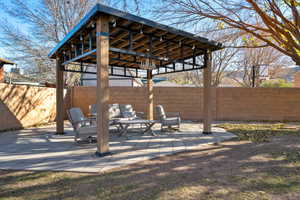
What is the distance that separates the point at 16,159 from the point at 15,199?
175 centimetres

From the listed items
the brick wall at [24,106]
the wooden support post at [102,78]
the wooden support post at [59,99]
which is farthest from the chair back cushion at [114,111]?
the wooden support post at [102,78]

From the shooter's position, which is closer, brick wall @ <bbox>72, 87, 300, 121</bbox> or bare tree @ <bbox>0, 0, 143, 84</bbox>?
brick wall @ <bbox>72, 87, 300, 121</bbox>

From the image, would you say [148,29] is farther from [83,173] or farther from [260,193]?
[260,193]

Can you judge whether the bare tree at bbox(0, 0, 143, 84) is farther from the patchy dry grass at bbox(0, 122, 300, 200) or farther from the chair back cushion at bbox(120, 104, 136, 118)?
the patchy dry grass at bbox(0, 122, 300, 200)

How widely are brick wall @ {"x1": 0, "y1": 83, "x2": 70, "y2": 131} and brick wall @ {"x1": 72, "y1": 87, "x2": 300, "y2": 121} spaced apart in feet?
4.96

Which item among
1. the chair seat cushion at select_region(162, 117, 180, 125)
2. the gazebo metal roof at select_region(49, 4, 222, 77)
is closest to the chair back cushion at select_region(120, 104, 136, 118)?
the chair seat cushion at select_region(162, 117, 180, 125)

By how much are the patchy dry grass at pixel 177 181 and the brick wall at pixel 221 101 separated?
575cm

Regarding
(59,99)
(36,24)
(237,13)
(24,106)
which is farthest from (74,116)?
(36,24)

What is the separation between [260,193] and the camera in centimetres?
232

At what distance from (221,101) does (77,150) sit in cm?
770

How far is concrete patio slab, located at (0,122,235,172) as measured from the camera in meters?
3.28

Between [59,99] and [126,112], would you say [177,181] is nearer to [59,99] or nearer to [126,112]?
[126,112]

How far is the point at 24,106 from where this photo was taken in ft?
23.2

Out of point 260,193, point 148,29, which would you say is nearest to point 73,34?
point 148,29
